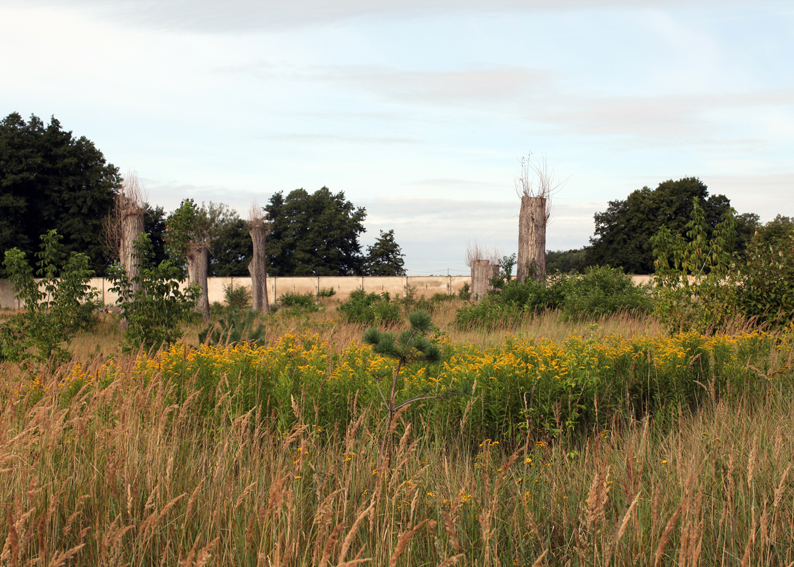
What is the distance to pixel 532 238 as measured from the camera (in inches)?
539

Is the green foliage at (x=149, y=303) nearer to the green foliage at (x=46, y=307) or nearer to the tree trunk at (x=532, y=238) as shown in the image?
the green foliage at (x=46, y=307)

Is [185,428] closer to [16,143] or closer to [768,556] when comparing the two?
[768,556]

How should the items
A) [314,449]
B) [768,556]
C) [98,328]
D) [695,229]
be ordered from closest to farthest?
1. [768,556]
2. [314,449]
3. [695,229]
4. [98,328]

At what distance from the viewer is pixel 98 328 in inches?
508

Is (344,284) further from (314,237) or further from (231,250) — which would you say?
(231,250)

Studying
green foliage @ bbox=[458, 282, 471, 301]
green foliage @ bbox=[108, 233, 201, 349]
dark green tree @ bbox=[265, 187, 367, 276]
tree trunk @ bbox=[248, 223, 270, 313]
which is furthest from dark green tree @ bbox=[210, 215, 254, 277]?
green foliage @ bbox=[108, 233, 201, 349]

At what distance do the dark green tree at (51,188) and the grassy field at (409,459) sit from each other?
2781cm

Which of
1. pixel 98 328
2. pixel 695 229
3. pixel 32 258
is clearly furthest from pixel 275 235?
pixel 695 229

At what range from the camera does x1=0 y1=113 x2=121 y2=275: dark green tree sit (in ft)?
100.0

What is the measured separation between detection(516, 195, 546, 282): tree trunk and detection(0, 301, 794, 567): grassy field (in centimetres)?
723

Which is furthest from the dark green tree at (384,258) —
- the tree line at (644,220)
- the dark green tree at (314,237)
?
the tree line at (644,220)

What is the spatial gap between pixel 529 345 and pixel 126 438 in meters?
3.53

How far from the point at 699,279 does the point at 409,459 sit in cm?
640

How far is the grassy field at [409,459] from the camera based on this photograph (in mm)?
2160
